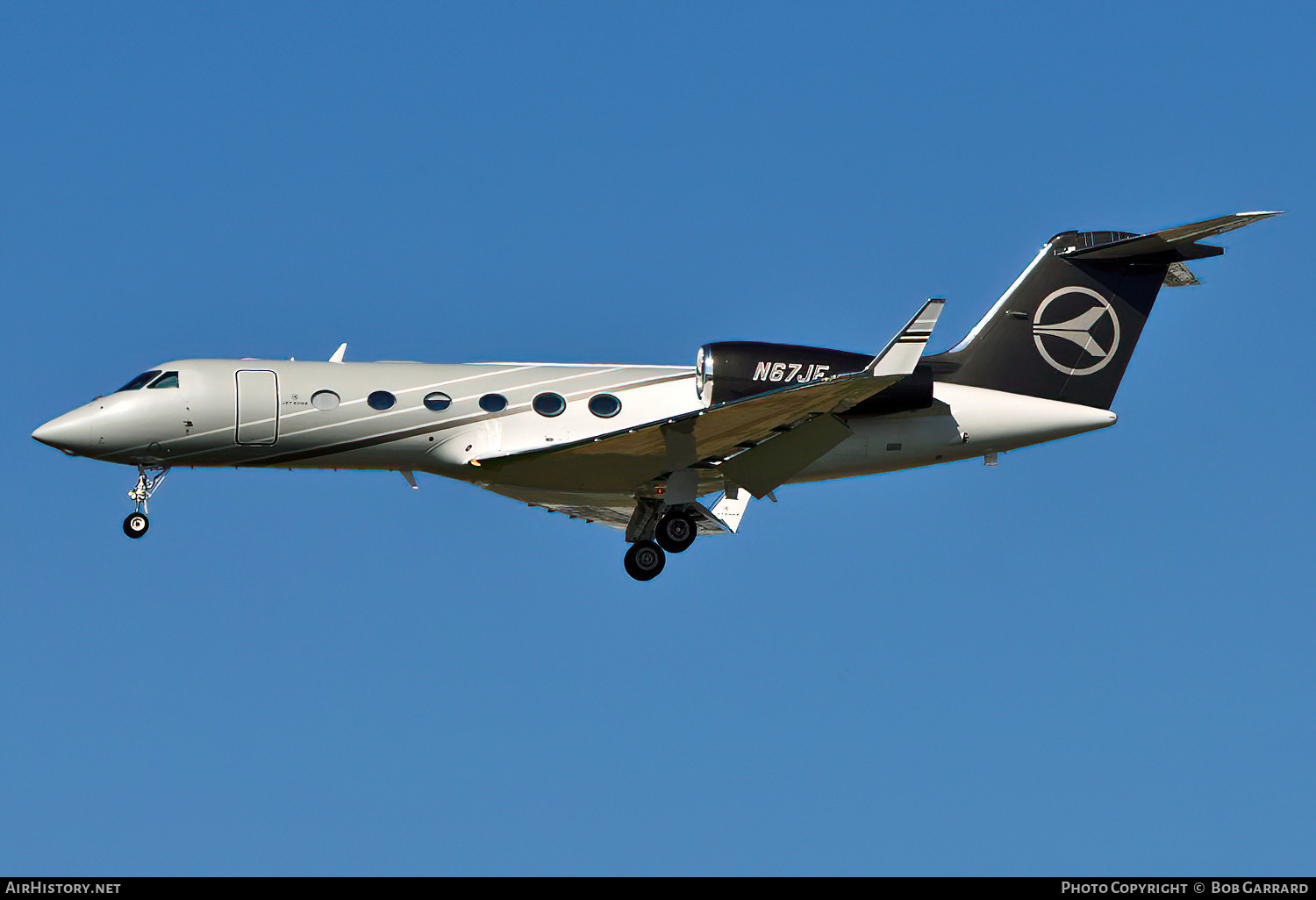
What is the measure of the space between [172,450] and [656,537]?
693 centimetres

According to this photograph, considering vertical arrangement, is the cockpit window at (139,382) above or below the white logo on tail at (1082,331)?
below

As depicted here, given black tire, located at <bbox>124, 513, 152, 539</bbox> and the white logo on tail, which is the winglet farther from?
black tire, located at <bbox>124, 513, 152, 539</bbox>

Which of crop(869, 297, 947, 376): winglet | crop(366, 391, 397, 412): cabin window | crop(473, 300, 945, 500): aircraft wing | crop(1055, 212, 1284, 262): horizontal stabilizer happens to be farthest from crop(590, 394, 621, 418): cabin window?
crop(1055, 212, 1284, 262): horizontal stabilizer

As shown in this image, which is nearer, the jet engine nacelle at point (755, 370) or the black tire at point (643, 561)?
the jet engine nacelle at point (755, 370)

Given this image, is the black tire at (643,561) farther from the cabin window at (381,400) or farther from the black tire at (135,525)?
the black tire at (135,525)

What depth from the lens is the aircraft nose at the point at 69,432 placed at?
71.8ft

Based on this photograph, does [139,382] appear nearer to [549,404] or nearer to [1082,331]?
[549,404]

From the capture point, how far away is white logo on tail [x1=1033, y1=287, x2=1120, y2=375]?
957 inches

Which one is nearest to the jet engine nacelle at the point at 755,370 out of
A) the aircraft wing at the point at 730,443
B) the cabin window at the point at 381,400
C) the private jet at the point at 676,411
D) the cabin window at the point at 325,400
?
the private jet at the point at 676,411

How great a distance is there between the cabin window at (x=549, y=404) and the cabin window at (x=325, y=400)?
2691mm

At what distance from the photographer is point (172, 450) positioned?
22188mm

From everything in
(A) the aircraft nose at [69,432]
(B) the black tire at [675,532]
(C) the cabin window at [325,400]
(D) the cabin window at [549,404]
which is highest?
(D) the cabin window at [549,404]

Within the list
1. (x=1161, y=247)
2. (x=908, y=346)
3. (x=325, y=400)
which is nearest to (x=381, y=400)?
(x=325, y=400)

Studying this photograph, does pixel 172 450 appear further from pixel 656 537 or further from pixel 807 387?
pixel 807 387
